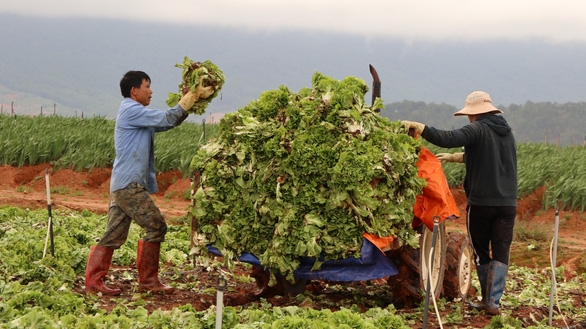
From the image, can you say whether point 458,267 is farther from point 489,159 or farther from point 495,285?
point 489,159

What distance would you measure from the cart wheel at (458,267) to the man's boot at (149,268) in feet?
9.05

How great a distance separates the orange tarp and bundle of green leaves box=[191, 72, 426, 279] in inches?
8.9

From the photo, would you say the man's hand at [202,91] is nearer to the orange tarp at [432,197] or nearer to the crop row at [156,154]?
the orange tarp at [432,197]

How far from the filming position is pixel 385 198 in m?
5.21

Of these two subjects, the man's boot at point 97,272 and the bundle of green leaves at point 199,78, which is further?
the man's boot at point 97,272

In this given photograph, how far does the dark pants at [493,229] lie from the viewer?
230 inches

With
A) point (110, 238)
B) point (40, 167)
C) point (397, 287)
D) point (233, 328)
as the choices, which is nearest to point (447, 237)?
point (397, 287)

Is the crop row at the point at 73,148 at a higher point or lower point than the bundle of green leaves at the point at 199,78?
lower

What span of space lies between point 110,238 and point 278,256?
1787 mm

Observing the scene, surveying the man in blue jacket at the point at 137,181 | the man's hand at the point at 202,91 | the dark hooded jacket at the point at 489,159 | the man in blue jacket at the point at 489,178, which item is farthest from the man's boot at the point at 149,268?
the dark hooded jacket at the point at 489,159

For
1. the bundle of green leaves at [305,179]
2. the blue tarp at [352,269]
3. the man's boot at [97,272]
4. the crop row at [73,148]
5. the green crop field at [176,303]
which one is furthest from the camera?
the crop row at [73,148]

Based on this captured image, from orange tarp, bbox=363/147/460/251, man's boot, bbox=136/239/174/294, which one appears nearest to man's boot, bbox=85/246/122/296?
man's boot, bbox=136/239/174/294

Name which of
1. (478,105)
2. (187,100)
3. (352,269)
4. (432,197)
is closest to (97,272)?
(187,100)

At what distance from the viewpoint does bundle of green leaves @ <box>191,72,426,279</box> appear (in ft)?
16.8
